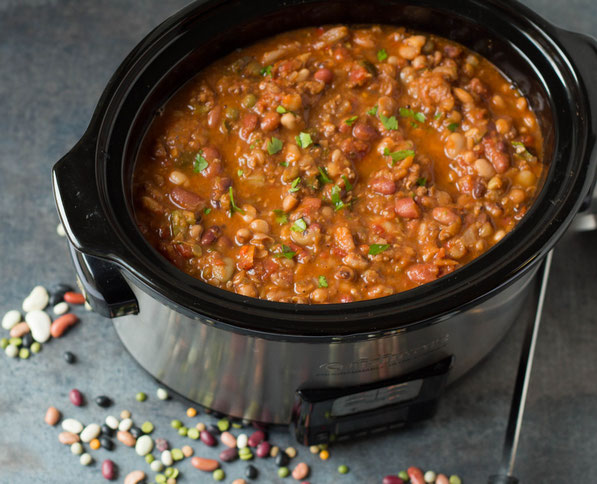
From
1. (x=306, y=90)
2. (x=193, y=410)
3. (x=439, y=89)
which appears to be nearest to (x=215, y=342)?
(x=193, y=410)

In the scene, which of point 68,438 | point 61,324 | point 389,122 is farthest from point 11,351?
point 389,122

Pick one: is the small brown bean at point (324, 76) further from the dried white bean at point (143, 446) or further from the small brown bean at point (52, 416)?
the small brown bean at point (52, 416)

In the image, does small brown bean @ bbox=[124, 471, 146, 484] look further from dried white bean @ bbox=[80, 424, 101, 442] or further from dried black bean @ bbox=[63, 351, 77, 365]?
dried black bean @ bbox=[63, 351, 77, 365]

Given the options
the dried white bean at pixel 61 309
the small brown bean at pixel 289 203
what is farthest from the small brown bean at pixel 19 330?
the small brown bean at pixel 289 203

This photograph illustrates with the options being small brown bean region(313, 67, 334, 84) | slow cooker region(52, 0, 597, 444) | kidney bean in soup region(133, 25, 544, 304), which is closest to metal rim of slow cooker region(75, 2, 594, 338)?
slow cooker region(52, 0, 597, 444)

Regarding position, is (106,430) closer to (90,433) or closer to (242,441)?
(90,433)

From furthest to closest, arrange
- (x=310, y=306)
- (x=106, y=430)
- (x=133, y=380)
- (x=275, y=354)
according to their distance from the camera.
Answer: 1. (x=133, y=380)
2. (x=106, y=430)
3. (x=275, y=354)
4. (x=310, y=306)

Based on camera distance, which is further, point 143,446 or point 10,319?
point 10,319
